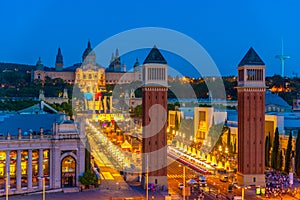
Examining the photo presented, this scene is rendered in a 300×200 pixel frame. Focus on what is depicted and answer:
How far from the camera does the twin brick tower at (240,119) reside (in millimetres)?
45969

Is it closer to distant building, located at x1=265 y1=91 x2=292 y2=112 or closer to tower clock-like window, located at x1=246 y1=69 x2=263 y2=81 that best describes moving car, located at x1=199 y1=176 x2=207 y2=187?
tower clock-like window, located at x1=246 y1=69 x2=263 y2=81

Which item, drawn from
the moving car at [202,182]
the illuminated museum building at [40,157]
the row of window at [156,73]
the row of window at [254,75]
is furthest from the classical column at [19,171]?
the row of window at [254,75]

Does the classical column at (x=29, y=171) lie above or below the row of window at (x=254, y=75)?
below

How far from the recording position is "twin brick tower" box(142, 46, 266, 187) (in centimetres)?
4597

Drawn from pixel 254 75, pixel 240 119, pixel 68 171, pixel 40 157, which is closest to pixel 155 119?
pixel 240 119

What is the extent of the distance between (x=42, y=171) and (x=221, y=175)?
2067cm

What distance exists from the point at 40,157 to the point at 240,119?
70.6ft

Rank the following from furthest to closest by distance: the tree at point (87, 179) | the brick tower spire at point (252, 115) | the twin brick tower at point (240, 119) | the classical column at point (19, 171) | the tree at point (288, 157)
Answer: the tree at point (288, 157)
the brick tower spire at point (252, 115)
the twin brick tower at point (240, 119)
the tree at point (87, 179)
the classical column at point (19, 171)

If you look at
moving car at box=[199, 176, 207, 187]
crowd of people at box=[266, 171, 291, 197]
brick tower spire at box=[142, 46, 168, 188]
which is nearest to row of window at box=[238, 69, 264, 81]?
brick tower spire at box=[142, 46, 168, 188]

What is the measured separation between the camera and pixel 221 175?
51.4 meters

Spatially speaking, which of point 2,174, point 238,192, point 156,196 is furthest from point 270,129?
point 2,174

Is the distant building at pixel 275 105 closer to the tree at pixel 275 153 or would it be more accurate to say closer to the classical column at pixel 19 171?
the tree at pixel 275 153

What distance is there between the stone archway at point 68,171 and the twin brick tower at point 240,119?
23.9ft

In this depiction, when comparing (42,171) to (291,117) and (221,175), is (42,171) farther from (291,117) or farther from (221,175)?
(291,117)
